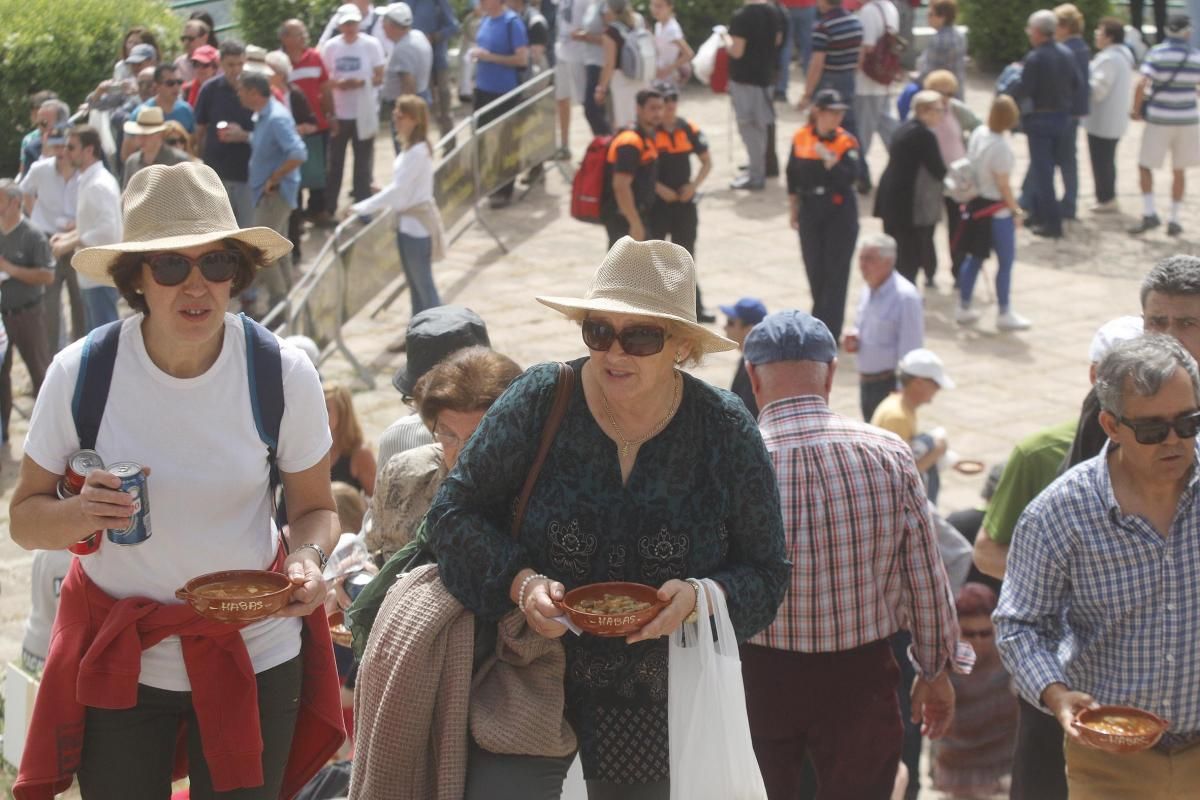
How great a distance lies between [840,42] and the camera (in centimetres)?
1628

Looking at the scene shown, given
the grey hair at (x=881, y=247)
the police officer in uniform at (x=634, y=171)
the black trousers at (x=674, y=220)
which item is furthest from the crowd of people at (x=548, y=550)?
the black trousers at (x=674, y=220)

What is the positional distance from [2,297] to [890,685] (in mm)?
7996

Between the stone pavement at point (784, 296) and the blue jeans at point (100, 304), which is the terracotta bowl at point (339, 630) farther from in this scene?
the blue jeans at point (100, 304)

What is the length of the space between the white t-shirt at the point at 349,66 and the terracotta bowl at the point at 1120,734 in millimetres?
12825

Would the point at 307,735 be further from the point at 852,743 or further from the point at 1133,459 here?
the point at 1133,459

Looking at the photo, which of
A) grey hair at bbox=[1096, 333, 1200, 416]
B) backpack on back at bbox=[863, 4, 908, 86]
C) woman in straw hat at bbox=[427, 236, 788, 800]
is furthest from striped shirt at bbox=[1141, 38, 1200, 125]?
woman in straw hat at bbox=[427, 236, 788, 800]

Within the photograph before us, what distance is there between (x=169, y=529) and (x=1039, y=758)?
2.56 metres

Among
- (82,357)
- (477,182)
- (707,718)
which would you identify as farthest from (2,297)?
(707,718)

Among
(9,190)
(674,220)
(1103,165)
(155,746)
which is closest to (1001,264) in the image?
(674,220)

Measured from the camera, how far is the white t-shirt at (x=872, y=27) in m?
16.5

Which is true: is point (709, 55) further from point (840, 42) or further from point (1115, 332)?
point (1115, 332)

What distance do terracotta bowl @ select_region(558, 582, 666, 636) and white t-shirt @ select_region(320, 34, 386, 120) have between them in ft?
42.7

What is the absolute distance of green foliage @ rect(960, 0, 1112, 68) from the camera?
21531mm

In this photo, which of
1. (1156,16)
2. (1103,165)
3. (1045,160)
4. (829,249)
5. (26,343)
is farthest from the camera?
(1156,16)
